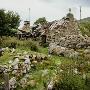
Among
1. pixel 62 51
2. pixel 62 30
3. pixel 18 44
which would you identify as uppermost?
pixel 62 30

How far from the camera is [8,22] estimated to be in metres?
48.8

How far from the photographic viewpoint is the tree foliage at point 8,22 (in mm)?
46156

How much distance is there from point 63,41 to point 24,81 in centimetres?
770

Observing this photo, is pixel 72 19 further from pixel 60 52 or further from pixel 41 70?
pixel 41 70

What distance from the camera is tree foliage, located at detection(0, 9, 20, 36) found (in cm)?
4616

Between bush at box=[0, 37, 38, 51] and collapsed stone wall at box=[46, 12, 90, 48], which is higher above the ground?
collapsed stone wall at box=[46, 12, 90, 48]

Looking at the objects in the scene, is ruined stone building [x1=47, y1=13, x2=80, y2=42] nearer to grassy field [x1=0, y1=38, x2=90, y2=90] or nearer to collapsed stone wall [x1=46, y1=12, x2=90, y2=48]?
collapsed stone wall [x1=46, y1=12, x2=90, y2=48]

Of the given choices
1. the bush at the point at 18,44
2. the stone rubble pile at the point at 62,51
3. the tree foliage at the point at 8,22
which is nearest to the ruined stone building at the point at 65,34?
the stone rubble pile at the point at 62,51

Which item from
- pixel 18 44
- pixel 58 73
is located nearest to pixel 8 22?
pixel 18 44

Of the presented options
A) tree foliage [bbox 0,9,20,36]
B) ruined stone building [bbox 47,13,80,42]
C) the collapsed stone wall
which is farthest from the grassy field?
tree foliage [bbox 0,9,20,36]

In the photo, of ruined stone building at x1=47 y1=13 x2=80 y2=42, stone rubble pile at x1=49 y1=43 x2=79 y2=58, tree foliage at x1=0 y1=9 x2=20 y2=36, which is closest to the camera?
stone rubble pile at x1=49 y1=43 x2=79 y2=58

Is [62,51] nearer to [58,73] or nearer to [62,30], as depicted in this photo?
[62,30]

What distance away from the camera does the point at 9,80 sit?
70.6 feet

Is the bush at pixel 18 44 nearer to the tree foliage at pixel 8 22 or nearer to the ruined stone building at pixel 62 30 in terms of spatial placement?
the ruined stone building at pixel 62 30
